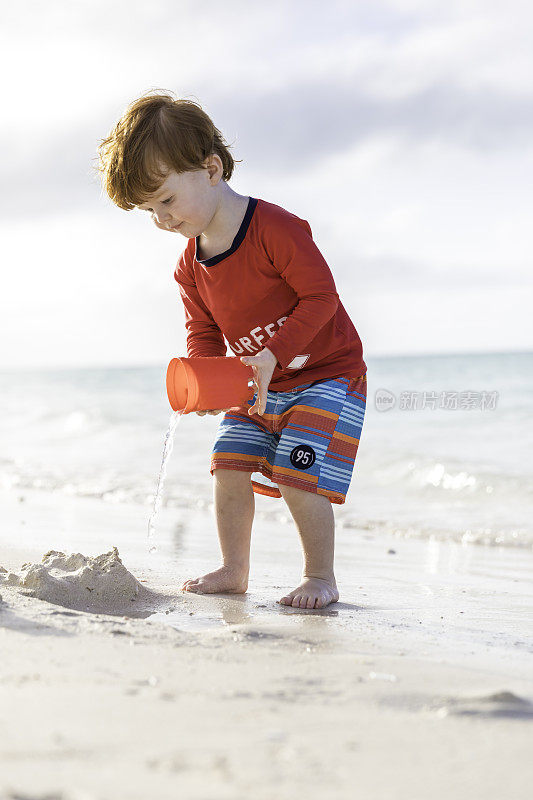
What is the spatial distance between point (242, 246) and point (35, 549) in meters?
1.48

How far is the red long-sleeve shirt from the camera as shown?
252 cm

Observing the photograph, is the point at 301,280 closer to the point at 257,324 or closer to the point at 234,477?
the point at 257,324

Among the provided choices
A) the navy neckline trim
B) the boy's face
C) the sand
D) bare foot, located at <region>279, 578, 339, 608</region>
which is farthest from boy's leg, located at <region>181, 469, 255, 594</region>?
the boy's face

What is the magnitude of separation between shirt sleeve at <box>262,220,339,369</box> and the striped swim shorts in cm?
19

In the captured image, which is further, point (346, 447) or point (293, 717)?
point (346, 447)

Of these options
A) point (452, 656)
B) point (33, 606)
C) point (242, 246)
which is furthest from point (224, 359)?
point (452, 656)

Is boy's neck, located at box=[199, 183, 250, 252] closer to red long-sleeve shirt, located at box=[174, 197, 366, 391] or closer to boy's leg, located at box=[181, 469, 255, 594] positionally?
red long-sleeve shirt, located at box=[174, 197, 366, 391]

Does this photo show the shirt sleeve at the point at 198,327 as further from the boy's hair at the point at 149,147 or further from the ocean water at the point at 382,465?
the ocean water at the point at 382,465

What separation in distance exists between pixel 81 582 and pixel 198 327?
986mm

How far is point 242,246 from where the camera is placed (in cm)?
260

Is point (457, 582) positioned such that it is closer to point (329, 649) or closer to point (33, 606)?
point (329, 649)

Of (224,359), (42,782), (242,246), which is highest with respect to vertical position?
(242,246)

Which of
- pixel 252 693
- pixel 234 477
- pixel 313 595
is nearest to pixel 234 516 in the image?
pixel 234 477

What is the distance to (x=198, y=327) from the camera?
2902mm
